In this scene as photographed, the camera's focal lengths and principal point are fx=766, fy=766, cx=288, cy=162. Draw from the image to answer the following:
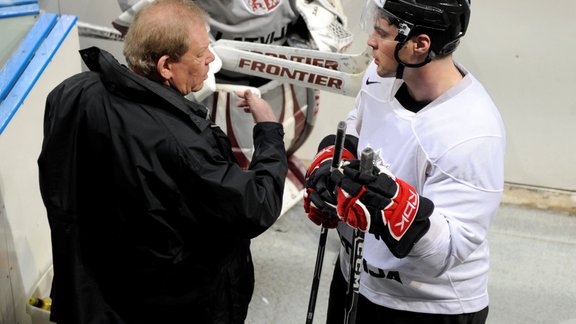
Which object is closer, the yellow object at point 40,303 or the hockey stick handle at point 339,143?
the hockey stick handle at point 339,143

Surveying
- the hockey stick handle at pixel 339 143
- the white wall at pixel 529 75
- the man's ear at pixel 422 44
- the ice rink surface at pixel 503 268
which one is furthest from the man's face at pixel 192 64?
the white wall at pixel 529 75

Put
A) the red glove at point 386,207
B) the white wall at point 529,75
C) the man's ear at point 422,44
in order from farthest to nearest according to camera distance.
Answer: the white wall at point 529,75, the man's ear at point 422,44, the red glove at point 386,207

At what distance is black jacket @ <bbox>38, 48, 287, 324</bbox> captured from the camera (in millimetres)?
1715

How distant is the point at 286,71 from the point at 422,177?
4.02 ft

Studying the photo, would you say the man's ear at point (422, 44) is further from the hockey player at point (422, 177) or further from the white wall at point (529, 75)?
the white wall at point (529, 75)

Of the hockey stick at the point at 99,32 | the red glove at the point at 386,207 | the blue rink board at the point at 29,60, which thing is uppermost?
the red glove at the point at 386,207

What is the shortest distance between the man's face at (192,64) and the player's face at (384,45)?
403 mm

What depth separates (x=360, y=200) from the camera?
1.65 metres

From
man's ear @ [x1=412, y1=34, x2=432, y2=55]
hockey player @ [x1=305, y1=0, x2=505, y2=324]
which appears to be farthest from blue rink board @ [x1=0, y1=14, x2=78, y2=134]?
man's ear @ [x1=412, y1=34, x2=432, y2=55]

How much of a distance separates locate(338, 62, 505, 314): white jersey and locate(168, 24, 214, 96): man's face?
0.45 metres

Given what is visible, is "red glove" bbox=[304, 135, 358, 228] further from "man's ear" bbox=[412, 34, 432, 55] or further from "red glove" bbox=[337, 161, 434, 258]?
"man's ear" bbox=[412, 34, 432, 55]

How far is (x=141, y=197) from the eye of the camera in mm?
1730

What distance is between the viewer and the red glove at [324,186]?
6.01 feet

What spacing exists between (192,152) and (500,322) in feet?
6.25
